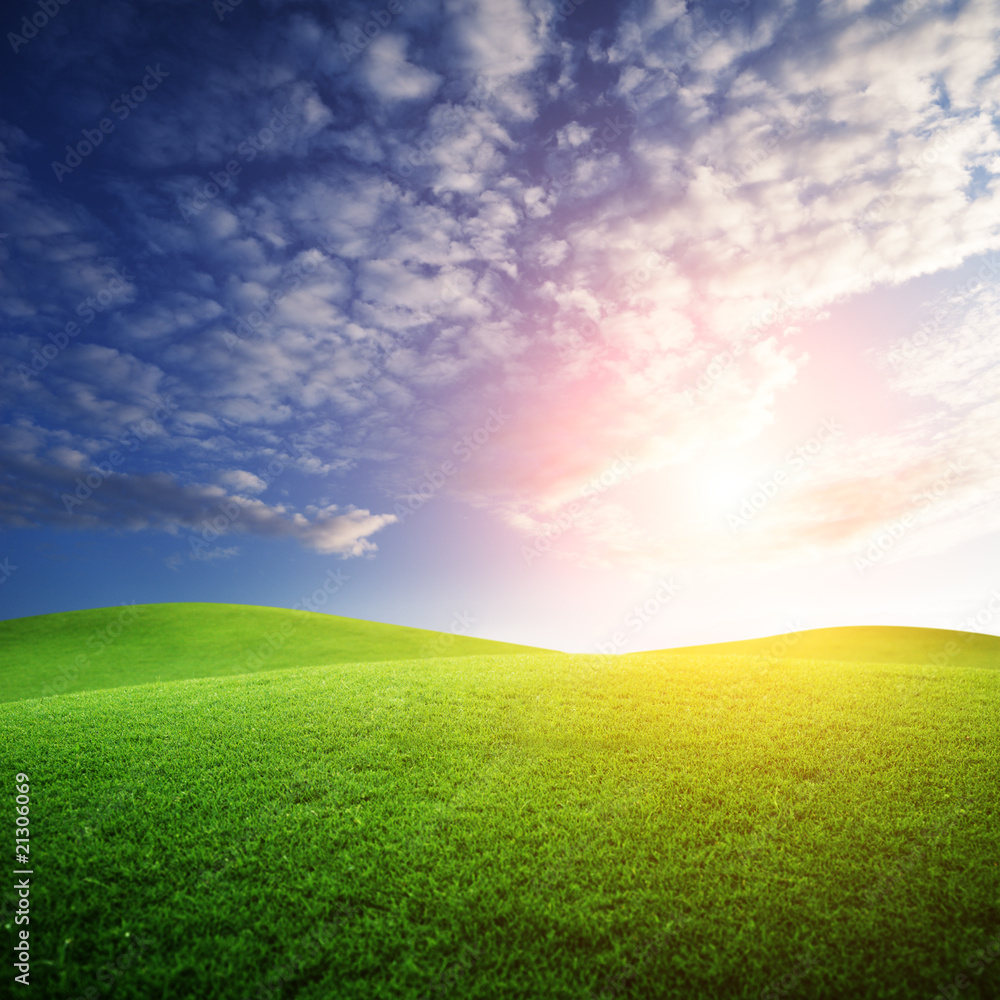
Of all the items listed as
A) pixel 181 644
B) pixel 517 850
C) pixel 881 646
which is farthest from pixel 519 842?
pixel 881 646

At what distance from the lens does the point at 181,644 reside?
2848 centimetres

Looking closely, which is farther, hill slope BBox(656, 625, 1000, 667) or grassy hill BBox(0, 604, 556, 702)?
hill slope BBox(656, 625, 1000, 667)

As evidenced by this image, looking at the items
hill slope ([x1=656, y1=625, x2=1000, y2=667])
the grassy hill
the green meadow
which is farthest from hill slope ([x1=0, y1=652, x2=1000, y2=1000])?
hill slope ([x1=656, y1=625, x2=1000, y2=667])

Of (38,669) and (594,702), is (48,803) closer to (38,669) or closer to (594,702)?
(594,702)

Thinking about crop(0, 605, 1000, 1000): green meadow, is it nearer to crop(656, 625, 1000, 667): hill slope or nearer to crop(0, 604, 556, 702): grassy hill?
crop(0, 604, 556, 702): grassy hill

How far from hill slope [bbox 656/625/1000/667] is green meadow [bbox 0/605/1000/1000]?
17709 mm

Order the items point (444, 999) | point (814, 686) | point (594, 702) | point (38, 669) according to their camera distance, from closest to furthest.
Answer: point (444, 999) → point (594, 702) → point (814, 686) → point (38, 669)

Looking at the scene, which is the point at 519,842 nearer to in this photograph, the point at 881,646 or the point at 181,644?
the point at 181,644

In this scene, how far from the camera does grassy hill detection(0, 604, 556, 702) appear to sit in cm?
2350

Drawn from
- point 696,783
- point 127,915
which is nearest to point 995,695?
point 696,783

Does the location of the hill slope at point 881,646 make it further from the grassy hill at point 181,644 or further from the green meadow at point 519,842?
the green meadow at point 519,842

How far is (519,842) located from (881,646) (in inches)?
1190

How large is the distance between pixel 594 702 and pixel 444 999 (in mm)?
6095

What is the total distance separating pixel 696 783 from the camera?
7.01 metres
